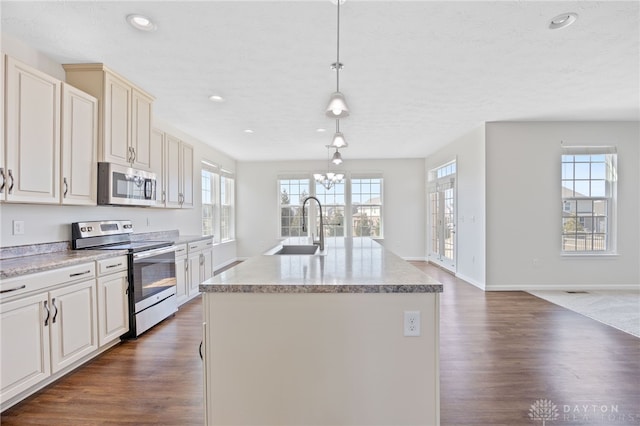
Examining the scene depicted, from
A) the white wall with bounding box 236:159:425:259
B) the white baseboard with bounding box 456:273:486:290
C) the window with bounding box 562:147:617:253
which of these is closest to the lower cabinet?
the white baseboard with bounding box 456:273:486:290

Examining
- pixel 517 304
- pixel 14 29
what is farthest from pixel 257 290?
pixel 517 304

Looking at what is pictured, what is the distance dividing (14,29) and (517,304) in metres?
5.93

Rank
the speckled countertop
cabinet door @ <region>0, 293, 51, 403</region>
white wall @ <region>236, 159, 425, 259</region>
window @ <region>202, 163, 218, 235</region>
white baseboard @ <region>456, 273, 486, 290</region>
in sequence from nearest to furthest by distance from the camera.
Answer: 1. cabinet door @ <region>0, 293, 51, 403</region>
2. the speckled countertop
3. white baseboard @ <region>456, 273, 486, 290</region>
4. window @ <region>202, 163, 218, 235</region>
5. white wall @ <region>236, 159, 425, 259</region>

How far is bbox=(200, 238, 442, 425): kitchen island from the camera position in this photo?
4.73 feet

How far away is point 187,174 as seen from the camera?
4887 mm

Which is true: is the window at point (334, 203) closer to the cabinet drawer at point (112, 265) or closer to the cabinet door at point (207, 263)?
the cabinet door at point (207, 263)

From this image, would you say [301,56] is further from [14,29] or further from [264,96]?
[14,29]

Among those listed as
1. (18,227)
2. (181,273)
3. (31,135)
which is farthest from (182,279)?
(31,135)

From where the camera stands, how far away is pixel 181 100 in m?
3.80

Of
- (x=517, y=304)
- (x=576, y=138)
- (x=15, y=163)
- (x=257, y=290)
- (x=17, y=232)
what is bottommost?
(x=517, y=304)

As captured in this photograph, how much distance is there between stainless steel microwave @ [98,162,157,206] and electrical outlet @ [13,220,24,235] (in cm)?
59

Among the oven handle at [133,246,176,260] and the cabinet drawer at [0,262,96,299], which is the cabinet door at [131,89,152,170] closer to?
the oven handle at [133,246,176,260]

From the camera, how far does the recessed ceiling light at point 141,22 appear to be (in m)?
2.21

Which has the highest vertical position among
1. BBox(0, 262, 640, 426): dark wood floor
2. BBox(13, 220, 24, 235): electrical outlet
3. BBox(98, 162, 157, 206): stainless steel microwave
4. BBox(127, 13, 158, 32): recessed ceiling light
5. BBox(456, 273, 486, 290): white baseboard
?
BBox(127, 13, 158, 32): recessed ceiling light
